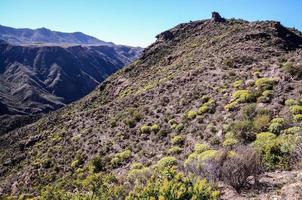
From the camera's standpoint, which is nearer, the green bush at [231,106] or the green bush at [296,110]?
the green bush at [296,110]

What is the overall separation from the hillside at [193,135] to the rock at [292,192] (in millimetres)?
38

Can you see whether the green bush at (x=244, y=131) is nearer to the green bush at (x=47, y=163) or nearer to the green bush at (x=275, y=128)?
the green bush at (x=275, y=128)

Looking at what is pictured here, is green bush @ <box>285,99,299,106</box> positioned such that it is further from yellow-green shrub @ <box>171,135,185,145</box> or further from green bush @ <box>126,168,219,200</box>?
green bush @ <box>126,168,219,200</box>

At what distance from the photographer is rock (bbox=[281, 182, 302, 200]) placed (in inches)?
359

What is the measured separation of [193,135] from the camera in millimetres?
24984

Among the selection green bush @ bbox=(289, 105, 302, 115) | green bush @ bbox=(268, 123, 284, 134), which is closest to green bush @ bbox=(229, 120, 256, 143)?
green bush @ bbox=(268, 123, 284, 134)

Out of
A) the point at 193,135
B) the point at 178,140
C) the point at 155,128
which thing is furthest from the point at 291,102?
the point at 155,128

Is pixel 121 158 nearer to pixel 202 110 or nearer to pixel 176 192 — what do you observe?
pixel 202 110

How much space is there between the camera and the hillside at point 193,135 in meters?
11.1

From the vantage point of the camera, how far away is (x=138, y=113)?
113 feet

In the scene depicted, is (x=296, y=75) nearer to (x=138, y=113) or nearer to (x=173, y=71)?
(x=138, y=113)

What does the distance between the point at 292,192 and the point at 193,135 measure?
15.5 metres

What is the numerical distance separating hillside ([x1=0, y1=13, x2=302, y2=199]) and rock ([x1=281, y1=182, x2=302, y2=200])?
0.13 feet

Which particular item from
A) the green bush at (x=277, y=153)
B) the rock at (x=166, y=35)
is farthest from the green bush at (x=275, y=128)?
the rock at (x=166, y=35)
